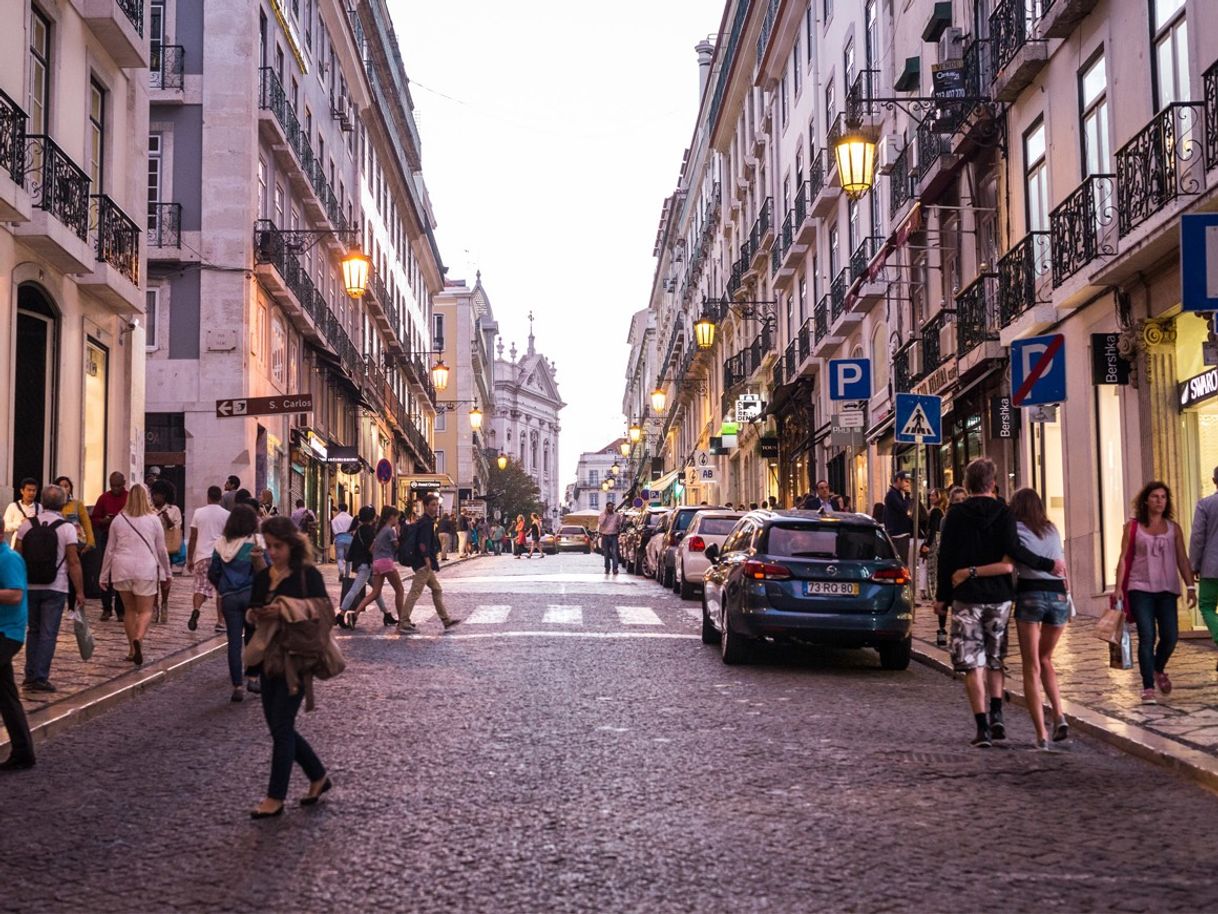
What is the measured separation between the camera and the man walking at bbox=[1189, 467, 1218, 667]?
10.9m

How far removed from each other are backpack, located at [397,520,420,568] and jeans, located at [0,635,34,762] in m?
10.1

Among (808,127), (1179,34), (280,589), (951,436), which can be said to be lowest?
(280,589)

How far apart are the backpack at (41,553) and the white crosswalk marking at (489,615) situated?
28.2 ft

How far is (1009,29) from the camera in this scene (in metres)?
20.8

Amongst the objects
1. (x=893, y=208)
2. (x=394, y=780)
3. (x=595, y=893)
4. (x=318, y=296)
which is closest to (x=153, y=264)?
(x=318, y=296)

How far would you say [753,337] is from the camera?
49656mm

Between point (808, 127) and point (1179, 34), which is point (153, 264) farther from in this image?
point (1179, 34)

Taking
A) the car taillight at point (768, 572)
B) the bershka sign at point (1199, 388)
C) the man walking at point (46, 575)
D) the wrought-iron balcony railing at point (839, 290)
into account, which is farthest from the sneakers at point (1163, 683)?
the wrought-iron balcony railing at point (839, 290)

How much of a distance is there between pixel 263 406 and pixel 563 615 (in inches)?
273

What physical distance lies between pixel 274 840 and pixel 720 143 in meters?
52.9

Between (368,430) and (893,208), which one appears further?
(368,430)

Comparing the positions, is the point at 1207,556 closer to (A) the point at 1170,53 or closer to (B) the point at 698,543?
(A) the point at 1170,53

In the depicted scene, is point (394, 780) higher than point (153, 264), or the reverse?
point (153, 264)

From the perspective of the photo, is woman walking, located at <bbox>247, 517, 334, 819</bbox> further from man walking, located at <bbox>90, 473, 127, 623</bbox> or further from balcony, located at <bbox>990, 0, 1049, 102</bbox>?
balcony, located at <bbox>990, 0, 1049, 102</bbox>
